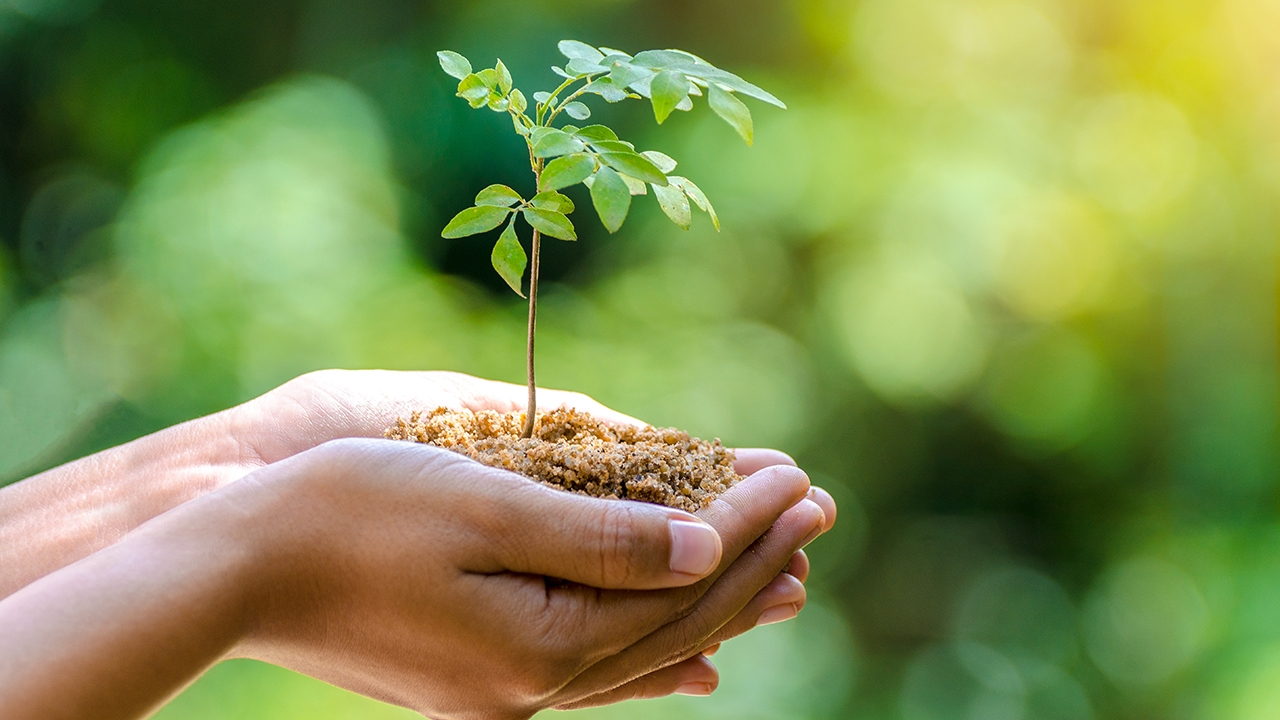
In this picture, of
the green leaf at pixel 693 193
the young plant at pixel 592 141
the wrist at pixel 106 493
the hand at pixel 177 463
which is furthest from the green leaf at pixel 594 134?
the wrist at pixel 106 493

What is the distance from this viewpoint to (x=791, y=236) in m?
1.83

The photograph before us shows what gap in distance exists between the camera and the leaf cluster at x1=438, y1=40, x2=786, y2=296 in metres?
0.68

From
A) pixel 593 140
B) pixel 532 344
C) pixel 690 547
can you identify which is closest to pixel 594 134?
pixel 593 140

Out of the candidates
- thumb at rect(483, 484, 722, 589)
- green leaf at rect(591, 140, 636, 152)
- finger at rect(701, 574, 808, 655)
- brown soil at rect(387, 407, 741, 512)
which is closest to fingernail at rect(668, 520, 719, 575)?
thumb at rect(483, 484, 722, 589)

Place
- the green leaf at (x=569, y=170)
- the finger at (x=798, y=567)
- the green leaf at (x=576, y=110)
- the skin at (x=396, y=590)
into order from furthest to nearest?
the finger at (x=798, y=567)
the green leaf at (x=576, y=110)
the green leaf at (x=569, y=170)
the skin at (x=396, y=590)

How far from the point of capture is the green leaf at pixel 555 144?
690mm

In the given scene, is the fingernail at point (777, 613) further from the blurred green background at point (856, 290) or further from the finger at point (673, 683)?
the blurred green background at point (856, 290)

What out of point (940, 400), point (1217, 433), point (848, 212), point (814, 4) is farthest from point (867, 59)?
point (1217, 433)

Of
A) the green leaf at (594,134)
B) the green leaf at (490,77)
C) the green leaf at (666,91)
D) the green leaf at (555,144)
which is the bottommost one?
the green leaf at (555,144)

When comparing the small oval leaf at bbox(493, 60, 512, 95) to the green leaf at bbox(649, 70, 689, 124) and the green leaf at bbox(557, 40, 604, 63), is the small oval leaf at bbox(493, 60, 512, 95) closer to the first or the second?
the green leaf at bbox(557, 40, 604, 63)

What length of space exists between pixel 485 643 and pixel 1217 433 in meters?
1.81

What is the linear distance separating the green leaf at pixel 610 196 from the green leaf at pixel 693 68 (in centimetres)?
12

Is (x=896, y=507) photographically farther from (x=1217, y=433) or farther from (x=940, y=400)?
(x=1217, y=433)

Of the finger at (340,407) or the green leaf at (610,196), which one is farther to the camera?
the finger at (340,407)
